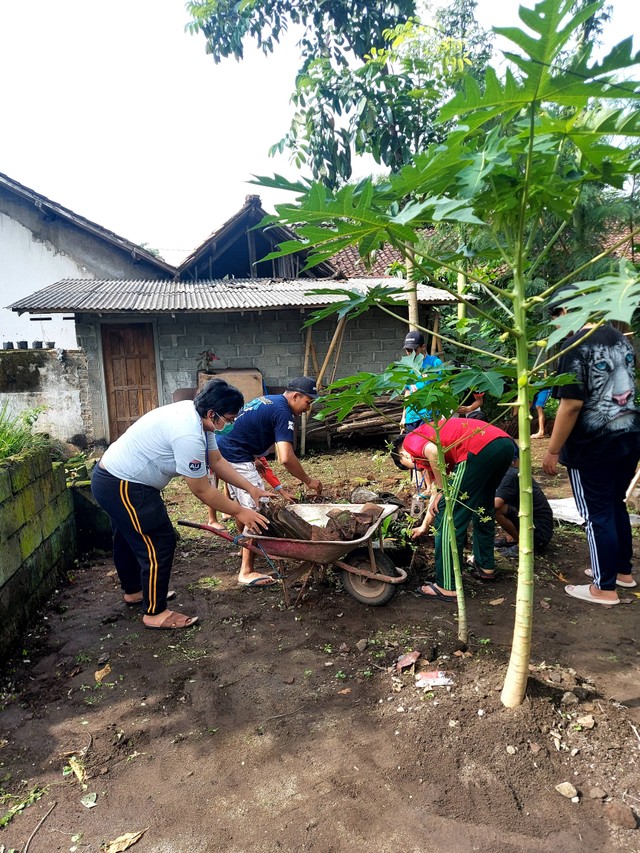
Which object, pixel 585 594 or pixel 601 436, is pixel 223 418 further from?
pixel 585 594

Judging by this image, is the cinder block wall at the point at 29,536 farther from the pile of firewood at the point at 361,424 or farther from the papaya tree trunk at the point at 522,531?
the pile of firewood at the point at 361,424

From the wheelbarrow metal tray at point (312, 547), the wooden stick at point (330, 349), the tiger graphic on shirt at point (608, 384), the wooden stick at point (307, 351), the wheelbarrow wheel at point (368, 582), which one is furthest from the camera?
the wooden stick at point (307, 351)

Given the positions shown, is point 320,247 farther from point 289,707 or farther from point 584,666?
point 584,666

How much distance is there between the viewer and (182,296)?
32.3ft

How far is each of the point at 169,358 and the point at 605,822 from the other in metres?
9.30

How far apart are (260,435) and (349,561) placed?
4.35 ft

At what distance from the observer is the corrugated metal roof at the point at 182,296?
8680mm

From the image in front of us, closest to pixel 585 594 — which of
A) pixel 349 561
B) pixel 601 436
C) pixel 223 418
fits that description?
pixel 601 436

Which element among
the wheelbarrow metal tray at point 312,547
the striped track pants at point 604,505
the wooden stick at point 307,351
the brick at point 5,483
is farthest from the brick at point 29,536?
the wooden stick at point 307,351

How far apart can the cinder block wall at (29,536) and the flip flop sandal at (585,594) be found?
384cm

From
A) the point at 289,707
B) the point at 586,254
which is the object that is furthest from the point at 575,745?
the point at 586,254

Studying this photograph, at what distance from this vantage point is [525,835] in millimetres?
1974

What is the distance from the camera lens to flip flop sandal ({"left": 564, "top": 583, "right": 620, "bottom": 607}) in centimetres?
374

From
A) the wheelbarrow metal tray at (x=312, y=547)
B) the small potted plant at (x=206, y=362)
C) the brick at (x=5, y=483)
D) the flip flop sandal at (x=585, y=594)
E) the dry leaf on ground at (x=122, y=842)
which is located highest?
the small potted plant at (x=206, y=362)
